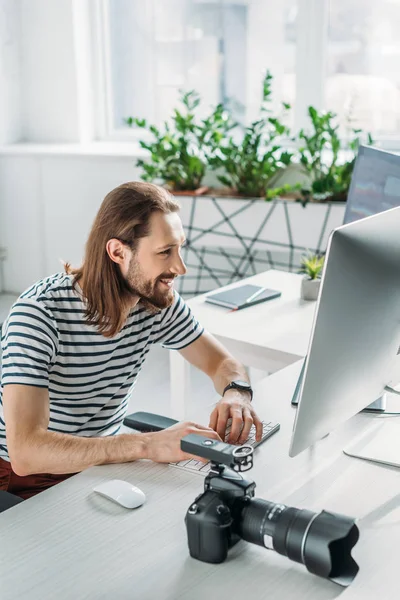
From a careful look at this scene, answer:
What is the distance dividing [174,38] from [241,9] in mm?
440

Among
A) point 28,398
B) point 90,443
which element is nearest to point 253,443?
point 90,443

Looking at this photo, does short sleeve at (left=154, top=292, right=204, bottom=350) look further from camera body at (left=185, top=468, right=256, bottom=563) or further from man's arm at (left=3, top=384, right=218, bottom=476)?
camera body at (left=185, top=468, right=256, bottom=563)

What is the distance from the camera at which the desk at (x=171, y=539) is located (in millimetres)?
1089

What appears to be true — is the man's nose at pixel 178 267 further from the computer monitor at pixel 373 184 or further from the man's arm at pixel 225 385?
the computer monitor at pixel 373 184

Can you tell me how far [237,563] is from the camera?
115cm

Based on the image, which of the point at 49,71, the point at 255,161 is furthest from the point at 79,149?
the point at 255,161

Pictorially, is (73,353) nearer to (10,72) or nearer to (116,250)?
(116,250)

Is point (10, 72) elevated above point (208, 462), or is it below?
above

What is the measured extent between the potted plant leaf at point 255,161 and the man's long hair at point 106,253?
2007mm

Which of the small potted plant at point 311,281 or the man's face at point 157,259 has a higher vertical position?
the man's face at point 157,259

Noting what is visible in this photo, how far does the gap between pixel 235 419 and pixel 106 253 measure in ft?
1.46

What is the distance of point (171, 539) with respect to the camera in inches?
47.6

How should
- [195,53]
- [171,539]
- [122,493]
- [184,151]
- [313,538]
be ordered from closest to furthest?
1. [313,538]
2. [171,539]
3. [122,493]
4. [184,151]
5. [195,53]

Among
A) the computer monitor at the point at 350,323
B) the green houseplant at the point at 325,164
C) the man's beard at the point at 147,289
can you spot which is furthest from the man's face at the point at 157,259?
the green houseplant at the point at 325,164
